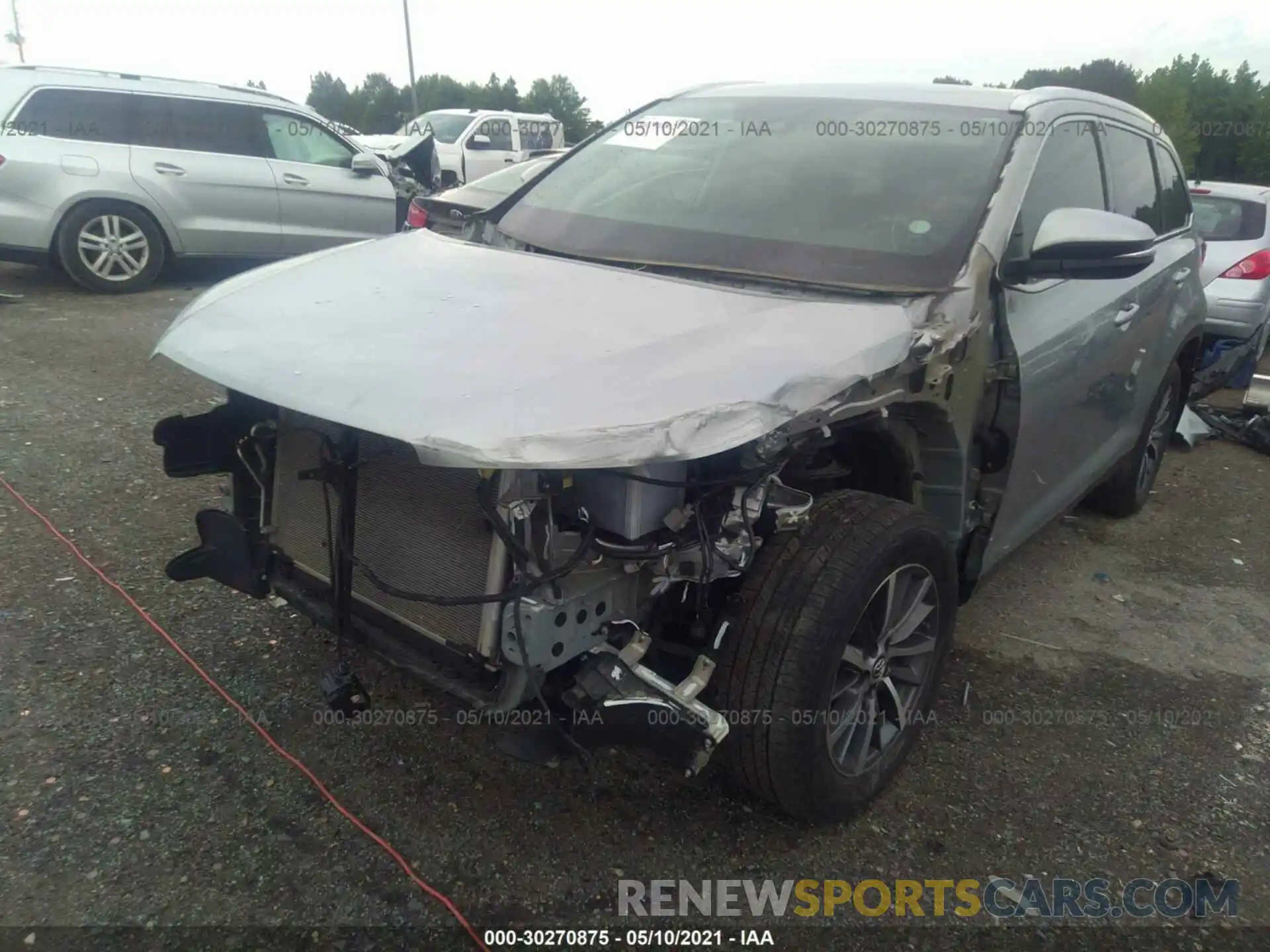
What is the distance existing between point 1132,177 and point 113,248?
746 centimetres

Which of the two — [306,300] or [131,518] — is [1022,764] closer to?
[306,300]

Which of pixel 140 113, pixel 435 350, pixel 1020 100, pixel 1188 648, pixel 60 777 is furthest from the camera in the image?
pixel 140 113

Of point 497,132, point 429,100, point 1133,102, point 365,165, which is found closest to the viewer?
point 365,165

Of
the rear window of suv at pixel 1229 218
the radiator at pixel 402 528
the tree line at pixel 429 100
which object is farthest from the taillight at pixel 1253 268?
the tree line at pixel 429 100

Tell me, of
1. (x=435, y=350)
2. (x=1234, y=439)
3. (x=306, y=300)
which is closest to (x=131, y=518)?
(x=306, y=300)

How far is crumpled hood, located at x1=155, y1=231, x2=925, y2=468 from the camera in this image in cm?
175

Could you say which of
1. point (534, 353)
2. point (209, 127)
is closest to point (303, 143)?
point (209, 127)

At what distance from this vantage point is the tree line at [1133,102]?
1308 inches

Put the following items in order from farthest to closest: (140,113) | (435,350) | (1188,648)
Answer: (140,113) → (1188,648) → (435,350)

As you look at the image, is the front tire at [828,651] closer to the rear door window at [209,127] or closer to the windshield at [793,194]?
the windshield at [793,194]

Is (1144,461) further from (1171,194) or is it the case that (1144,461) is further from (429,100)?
(429,100)

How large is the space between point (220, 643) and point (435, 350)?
5.12ft

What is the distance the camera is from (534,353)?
6.70ft

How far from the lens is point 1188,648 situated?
138 inches
